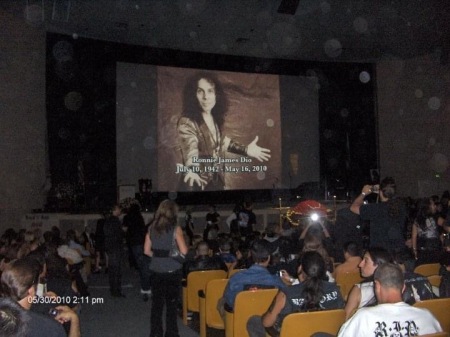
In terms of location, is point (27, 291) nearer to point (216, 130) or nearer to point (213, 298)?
point (213, 298)

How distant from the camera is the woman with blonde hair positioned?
4.45 meters

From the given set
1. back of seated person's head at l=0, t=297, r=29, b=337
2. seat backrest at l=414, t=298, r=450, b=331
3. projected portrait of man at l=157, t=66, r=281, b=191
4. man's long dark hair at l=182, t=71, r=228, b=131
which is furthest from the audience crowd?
man's long dark hair at l=182, t=71, r=228, b=131

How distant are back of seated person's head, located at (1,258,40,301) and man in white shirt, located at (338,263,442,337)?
153 cm

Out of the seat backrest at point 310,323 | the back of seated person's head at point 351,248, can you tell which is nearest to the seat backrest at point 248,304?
the seat backrest at point 310,323

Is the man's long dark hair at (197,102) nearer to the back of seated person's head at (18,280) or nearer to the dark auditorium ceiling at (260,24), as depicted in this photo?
the dark auditorium ceiling at (260,24)

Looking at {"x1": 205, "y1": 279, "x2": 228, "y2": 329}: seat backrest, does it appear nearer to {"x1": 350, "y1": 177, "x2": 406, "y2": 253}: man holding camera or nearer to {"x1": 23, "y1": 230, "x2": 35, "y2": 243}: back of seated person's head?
{"x1": 350, "y1": 177, "x2": 406, "y2": 253}: man holding camera

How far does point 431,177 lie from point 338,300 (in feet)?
42.2

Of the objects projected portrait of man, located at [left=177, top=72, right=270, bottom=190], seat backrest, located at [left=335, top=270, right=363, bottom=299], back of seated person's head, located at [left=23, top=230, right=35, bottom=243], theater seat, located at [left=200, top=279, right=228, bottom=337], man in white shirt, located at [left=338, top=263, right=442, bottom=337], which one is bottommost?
theater seat, located at [left=200, top=279, right=228, bottom=337]

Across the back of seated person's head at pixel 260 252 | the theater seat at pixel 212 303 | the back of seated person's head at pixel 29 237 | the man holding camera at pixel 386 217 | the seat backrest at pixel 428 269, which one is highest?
the man holding camera at pixel 386 217

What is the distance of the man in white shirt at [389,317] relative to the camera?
235 cm

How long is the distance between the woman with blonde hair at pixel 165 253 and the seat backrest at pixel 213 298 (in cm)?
40

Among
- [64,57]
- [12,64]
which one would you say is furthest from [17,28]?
[64,57]

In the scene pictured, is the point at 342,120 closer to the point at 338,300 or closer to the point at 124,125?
the point at 124,125

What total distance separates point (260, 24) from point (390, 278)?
35.5 ft
